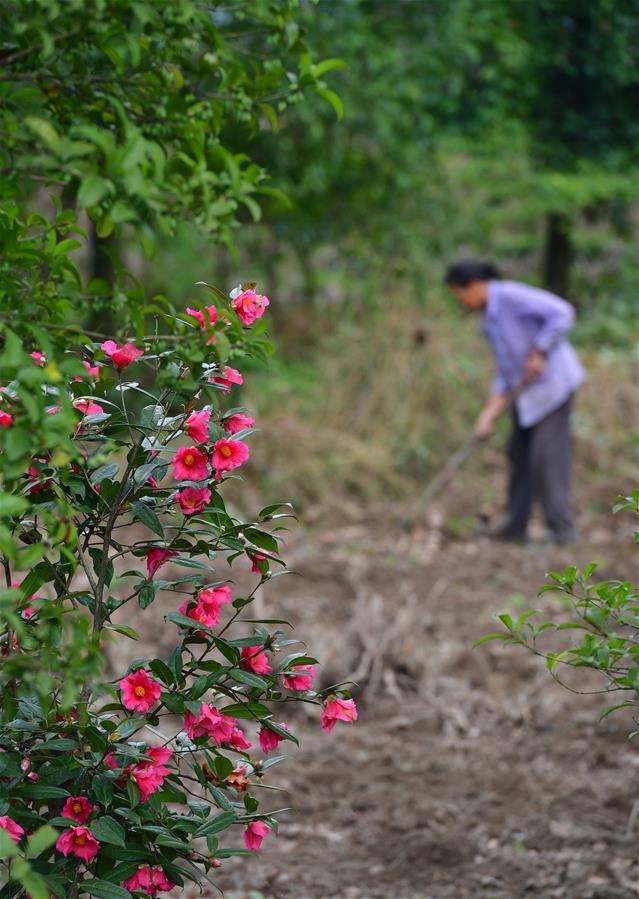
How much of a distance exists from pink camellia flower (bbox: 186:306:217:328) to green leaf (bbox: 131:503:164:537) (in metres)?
0.36

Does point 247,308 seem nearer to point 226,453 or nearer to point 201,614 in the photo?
point 226,453

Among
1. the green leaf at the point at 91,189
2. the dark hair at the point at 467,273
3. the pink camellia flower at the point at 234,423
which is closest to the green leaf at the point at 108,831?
the pink camellia flower at the point at 234,423

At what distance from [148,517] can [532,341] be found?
17.5ft

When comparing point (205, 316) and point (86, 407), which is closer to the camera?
point (205, 316)

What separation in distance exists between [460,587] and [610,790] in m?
2.42

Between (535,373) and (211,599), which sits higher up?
(211,599)

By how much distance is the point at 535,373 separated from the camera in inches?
264

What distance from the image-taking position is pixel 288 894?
3.16m

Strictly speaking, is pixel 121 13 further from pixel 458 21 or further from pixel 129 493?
pixel 458 21

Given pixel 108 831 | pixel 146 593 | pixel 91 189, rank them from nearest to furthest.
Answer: pixel 91 189, pixel 108 831, pixel 146 593

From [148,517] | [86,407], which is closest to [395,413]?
[86,407]

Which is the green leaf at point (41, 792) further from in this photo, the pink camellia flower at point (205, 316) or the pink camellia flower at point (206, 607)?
the pink camellia flower at point (205, 316)

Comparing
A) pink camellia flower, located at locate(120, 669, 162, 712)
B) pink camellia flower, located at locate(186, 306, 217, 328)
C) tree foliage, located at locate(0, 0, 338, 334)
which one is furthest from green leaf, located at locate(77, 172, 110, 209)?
pink camellia flower, located at locate(120, 669, 162, 712)

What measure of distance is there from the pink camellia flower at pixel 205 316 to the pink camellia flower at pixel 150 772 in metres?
0.75
